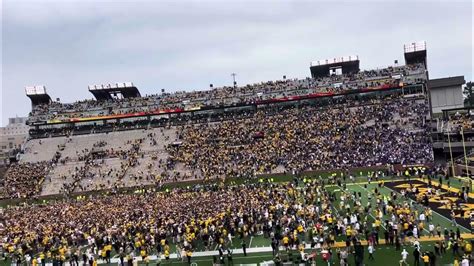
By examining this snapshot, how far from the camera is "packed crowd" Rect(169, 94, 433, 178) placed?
166ft

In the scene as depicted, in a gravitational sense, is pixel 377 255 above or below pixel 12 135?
below

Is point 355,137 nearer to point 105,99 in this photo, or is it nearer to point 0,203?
point 0,203

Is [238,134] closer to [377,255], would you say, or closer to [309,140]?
[309,140]

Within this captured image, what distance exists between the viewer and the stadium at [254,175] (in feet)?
75.4

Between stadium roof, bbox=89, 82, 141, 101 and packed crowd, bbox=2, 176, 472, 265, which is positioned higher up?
stadium roof, bbox=89, 82, 141, 101

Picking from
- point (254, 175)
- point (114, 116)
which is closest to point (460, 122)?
point (254, 175)

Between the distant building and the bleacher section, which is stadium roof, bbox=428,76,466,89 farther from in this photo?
the distant building

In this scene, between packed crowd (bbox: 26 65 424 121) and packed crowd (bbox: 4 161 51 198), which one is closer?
packed crowd (bbox: 4 161 51 198)

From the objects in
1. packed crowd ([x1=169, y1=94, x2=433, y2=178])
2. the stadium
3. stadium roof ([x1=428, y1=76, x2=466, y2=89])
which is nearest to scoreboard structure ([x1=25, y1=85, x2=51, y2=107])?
the stadium

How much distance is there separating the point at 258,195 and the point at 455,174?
19516 mm

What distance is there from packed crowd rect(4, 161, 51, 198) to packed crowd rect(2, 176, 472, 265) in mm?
23008

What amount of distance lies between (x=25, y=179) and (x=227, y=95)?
33134 millimetres

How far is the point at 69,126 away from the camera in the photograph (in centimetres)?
7650

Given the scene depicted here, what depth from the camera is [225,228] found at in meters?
25.5
